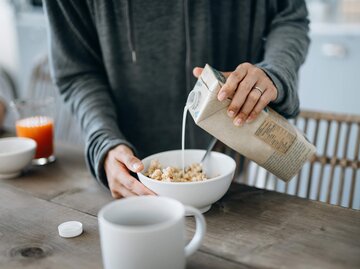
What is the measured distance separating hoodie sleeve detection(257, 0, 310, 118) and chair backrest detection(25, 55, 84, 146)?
1.06 meters

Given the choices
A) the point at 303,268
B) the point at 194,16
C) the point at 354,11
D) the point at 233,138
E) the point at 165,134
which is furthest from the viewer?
the point at 354,11

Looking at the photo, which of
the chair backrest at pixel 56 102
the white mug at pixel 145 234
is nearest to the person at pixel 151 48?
the white mug at pixel 145 234

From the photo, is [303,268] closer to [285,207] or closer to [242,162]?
[285,207]

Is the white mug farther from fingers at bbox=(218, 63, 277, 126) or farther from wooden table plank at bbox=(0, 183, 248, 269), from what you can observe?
fingers at bbox=(218, 63, 277, 126)

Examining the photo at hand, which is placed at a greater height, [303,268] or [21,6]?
[21,6]

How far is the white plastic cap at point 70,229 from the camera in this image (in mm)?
804

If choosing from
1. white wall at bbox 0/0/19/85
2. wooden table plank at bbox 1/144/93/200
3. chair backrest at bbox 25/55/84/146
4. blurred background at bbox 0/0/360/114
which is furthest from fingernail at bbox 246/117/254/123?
white wall at bbox 0/0/19/85

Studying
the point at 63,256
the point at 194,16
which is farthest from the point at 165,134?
the point at 63,256

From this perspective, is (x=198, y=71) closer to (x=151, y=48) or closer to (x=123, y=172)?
(x=123, y=172)

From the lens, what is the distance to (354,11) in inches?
87.5

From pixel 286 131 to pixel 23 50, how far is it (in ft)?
9.59

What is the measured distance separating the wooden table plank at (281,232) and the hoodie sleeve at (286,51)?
20 centimetres

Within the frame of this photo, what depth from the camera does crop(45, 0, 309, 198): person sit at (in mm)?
1199

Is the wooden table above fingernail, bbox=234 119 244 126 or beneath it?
beneath
